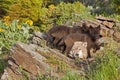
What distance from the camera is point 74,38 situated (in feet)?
25.6

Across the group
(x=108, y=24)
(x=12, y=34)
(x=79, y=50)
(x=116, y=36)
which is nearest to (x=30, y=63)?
(x=79, y=50)

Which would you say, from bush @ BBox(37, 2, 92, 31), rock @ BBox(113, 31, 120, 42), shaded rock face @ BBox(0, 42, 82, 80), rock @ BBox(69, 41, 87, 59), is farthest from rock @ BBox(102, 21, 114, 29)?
bush @ BBox(37, 2, 92, 31)

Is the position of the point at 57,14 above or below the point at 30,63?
below

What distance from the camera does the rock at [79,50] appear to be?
7.17m

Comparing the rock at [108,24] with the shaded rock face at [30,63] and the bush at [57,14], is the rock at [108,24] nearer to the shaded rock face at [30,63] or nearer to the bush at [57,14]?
the shaded rock face at [30,63]

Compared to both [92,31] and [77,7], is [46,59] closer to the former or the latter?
[92,31]

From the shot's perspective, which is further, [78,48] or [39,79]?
[78,48]

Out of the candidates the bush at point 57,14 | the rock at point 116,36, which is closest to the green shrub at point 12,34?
the bush at point 57,14

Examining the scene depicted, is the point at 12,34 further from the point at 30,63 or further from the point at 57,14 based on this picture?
the point at 30,63

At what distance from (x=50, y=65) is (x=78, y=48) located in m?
1.04

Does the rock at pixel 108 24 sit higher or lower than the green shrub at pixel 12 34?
higher

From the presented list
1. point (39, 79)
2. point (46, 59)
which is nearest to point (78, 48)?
point (46, 59)

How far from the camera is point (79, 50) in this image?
7258 mm

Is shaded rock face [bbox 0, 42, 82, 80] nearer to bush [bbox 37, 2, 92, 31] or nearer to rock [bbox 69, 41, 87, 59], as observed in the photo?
rock [bbox 69, 41, 87, 59]
